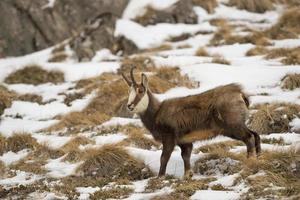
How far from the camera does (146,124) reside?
8883 millimetres

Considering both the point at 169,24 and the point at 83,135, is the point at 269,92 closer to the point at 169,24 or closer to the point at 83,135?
the point at 83,135

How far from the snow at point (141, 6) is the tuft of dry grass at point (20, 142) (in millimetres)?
9040

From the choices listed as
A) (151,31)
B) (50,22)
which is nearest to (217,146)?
(151,31)

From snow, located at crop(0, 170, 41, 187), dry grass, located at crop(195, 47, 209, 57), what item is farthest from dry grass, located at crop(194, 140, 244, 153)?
dry grass, located at crop(195, 47, 209, 57)

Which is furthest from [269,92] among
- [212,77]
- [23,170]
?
[23,170]

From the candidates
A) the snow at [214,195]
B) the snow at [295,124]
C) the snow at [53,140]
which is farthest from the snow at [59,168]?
the snow at [295,124]

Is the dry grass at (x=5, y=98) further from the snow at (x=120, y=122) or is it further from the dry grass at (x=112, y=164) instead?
the dry grass at (x=112, y=164)

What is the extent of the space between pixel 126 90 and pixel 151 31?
19.2 feet

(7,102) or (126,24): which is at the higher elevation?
(126,24)

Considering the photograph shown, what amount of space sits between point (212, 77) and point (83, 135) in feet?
12.4

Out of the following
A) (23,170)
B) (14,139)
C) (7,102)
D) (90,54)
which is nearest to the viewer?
(23,170)

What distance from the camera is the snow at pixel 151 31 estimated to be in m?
18.1

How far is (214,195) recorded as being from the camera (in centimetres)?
692

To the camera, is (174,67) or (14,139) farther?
(174,67)
